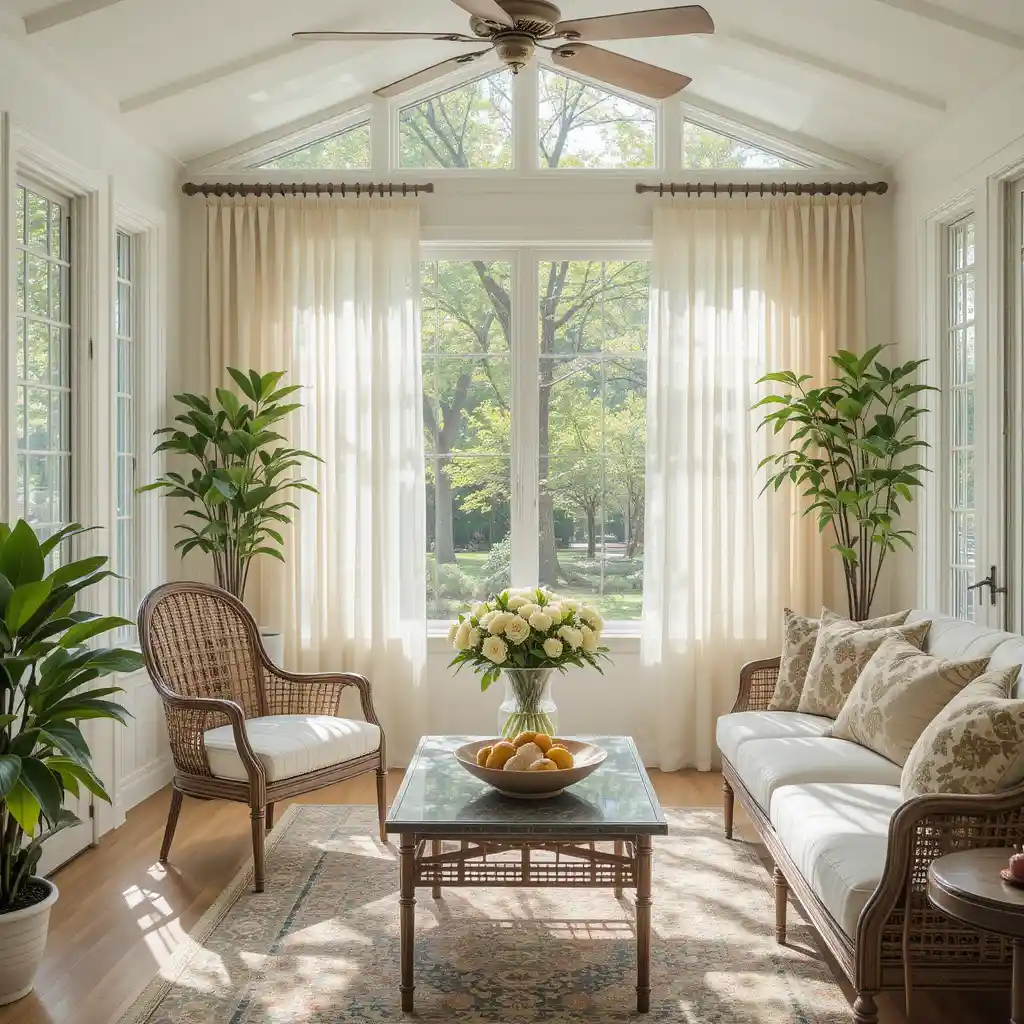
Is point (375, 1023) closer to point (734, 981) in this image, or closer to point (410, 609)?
point (734, 981)

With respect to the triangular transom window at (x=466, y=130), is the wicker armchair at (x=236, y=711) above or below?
below

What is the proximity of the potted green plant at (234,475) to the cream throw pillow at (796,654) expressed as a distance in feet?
7.55

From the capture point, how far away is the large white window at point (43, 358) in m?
4.24

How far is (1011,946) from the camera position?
2.67 meters

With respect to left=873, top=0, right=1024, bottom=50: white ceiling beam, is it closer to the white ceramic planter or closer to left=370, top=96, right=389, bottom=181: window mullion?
left=370, top=96, right=389, bottom=181: window mullion

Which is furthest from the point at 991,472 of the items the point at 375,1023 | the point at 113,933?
the point at 113,933

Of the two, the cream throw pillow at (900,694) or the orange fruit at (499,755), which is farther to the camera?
the cream throw pillow at (900,694)

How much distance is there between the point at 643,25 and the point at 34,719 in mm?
2606

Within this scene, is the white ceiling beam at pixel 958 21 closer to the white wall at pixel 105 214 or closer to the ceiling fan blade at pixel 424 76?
the ceiling fan blade at pixel 424 76

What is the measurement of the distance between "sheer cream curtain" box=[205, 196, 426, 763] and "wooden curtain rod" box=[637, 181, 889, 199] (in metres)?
1.31

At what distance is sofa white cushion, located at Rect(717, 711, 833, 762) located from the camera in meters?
4.23

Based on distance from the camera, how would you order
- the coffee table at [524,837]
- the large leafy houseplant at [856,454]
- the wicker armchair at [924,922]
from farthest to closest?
the large leafy houseplant at [856,454] < the coffee table at [524,837] < the wicker armchair at [924,922]

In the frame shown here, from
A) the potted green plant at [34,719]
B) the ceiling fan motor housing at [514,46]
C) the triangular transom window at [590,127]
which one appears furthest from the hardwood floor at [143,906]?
the triangular transom window at [590,127]

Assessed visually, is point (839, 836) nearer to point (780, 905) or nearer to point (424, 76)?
point (780, 905)
